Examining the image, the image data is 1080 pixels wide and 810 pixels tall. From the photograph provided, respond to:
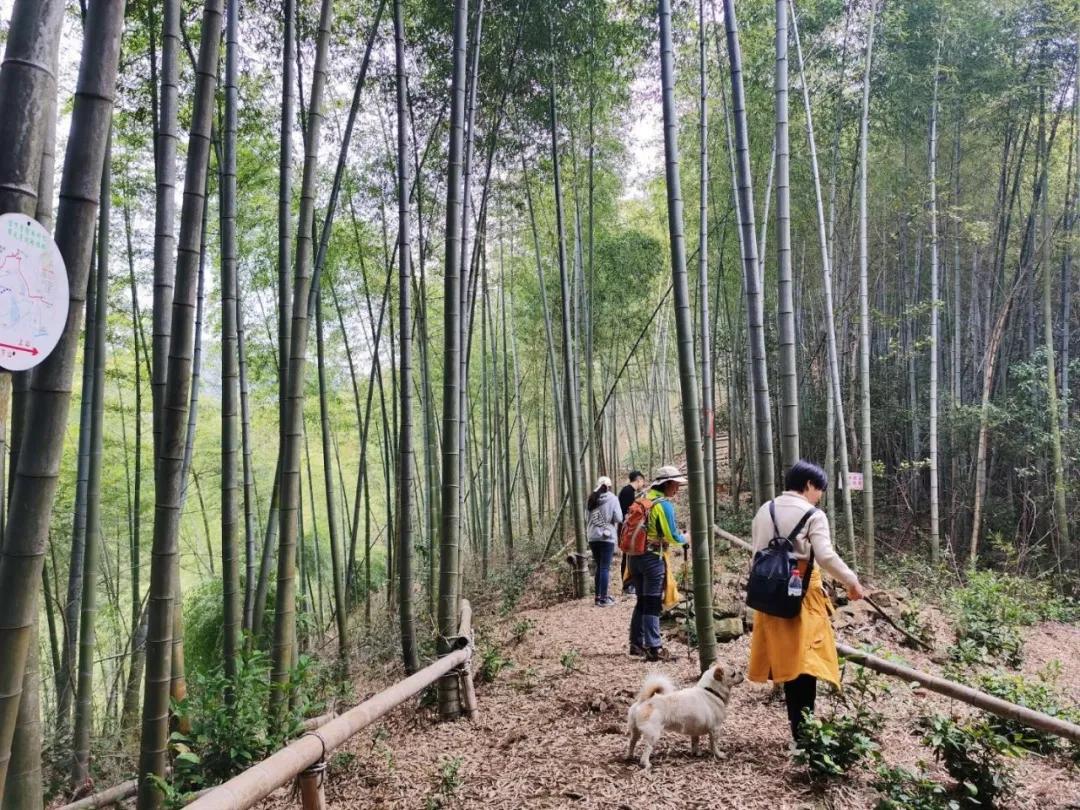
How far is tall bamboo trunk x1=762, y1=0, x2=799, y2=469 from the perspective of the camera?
295 cm

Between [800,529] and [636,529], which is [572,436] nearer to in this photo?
[636,529]

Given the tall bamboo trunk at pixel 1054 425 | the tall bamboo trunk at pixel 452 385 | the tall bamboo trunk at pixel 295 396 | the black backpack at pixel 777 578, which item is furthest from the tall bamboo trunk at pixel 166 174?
the tall bamboo trunk at pixel 1054 425

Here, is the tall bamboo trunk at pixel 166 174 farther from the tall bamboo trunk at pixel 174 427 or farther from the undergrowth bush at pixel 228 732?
the undergrowth bush at pixel 228 732

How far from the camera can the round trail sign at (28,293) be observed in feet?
2.97

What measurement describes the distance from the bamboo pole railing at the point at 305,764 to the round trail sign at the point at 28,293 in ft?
3.32

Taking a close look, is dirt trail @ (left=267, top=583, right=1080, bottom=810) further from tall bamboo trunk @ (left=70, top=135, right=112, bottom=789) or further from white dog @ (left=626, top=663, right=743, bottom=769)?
tall bamboo trunk @ (left=70, top=135, right=112, bottom=789)

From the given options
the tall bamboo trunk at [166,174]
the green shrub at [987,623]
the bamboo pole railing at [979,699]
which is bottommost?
the green shrub at [987,623]

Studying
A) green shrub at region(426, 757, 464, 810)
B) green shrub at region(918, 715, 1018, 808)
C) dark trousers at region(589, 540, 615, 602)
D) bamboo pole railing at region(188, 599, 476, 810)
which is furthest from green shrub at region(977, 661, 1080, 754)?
dark trousers at region(589, 540, 615, 602)

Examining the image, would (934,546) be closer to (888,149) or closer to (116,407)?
(888,149)

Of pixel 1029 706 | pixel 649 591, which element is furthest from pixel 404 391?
pixel 1029 706

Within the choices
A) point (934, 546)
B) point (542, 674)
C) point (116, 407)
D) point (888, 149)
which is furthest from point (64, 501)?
point (888, 149)

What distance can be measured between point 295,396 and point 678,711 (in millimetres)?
1973

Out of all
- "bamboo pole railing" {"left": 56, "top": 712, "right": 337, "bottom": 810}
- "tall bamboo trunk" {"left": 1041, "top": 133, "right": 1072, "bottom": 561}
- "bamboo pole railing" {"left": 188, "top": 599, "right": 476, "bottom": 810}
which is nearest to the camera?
"bamboo pole railing" {"left": 188, "top": 599, "right": 476, "bottom": 810}

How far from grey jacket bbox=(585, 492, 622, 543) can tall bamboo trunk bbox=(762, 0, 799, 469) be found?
93.8 inches
